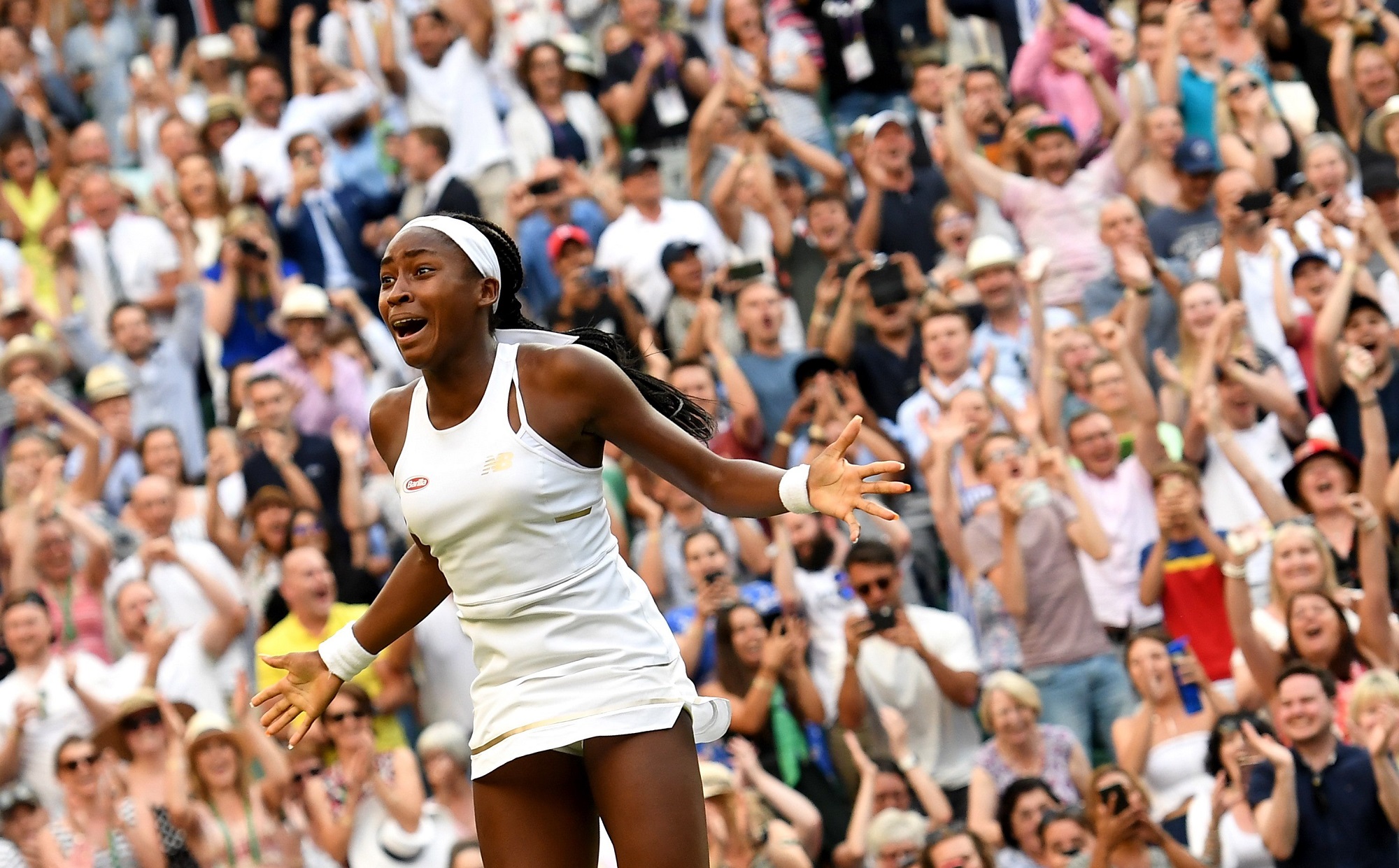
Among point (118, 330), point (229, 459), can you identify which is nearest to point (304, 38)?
point (118, 330)

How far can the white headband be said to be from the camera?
421 cm

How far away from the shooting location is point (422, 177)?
445 inches

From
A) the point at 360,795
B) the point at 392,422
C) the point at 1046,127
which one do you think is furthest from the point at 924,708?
the point at 392,422

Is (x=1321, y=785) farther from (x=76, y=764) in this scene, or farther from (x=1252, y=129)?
(x=1252, y=129)

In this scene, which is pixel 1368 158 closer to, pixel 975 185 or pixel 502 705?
pixel 975 185

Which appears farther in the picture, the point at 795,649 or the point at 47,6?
the point at 47,6

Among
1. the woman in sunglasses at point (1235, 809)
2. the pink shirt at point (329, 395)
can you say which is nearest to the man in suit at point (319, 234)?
the pink shirt at point (329, 395)

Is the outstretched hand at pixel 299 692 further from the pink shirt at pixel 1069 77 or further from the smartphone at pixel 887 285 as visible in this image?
the pink shirt at pixel 1069 77

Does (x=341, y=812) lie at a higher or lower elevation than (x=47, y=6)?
lower

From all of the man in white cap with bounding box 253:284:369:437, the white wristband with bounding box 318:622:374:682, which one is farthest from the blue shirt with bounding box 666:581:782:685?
the white wristband with bounding box 318:622:374:682

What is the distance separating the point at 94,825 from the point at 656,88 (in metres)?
5.54

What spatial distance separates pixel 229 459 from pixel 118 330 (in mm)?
1359

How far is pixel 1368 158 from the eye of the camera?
33.0ft

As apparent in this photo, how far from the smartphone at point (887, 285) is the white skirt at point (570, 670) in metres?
5.84
